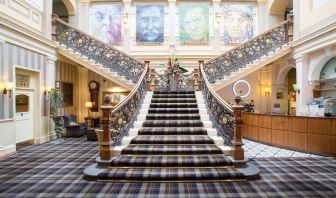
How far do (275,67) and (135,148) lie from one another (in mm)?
9046

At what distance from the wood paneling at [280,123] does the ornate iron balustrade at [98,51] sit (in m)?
5.03

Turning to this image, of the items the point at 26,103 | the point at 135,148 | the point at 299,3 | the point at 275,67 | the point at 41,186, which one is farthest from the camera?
the point at 275,67

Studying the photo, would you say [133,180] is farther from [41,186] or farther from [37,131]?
[37,131]

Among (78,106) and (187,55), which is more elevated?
(187,55)

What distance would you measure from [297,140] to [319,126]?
76 cm

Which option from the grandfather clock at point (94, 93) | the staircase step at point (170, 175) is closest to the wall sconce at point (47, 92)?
the grandfather clock at point (94, 93)

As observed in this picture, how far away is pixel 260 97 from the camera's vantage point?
12.4 meters

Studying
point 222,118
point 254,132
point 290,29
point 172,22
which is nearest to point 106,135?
point 222,118

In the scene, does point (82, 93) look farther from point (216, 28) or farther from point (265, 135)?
point (265, 135)

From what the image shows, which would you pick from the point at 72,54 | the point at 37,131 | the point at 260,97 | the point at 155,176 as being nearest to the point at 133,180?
the point at 155,176

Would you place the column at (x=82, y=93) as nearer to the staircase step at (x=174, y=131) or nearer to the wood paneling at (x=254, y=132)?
the staircase step at (x=174, y=131)

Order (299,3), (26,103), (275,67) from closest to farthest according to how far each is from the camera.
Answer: (26,103) → (299,3) → (275,67)

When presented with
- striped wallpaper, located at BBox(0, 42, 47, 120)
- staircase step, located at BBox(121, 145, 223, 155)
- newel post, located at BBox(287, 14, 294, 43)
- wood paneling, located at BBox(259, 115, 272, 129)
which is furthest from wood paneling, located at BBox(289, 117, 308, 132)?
striped wallpaper, located at BBox(0, 42, 47, 120)

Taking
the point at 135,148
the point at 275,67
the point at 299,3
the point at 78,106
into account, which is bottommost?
the point at 135,148
